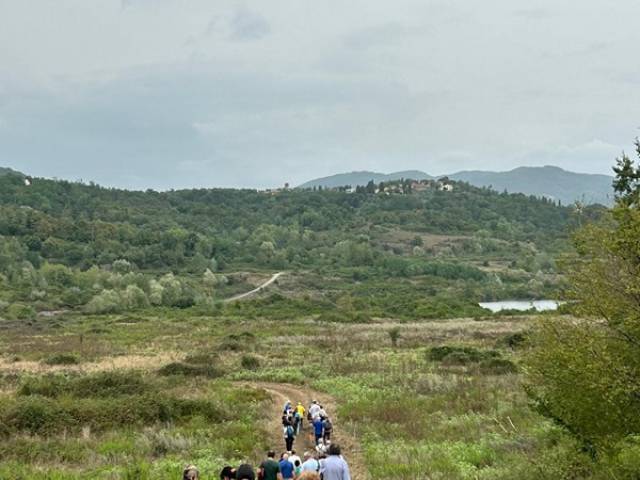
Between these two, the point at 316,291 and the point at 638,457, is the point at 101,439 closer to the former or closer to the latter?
the point at 638,457

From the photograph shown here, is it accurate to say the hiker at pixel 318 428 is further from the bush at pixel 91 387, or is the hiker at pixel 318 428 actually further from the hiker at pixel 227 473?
the bush at pixel 91 387

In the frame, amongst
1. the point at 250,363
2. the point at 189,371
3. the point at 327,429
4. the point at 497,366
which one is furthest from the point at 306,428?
the point at 250,363

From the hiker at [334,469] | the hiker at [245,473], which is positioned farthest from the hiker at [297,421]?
the hiker at [245,473]

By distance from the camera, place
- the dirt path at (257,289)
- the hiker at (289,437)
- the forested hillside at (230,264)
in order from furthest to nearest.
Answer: the dirt path at (257,289) → the forested hillside at (230,264) → the hiker at (289,437)

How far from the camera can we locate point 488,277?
141 meters

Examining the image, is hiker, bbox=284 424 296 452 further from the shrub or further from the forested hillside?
the shrub

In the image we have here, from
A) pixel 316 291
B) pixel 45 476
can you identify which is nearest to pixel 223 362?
pixel 45 476

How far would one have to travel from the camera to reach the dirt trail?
17.8 m

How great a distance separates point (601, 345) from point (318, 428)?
10.4m

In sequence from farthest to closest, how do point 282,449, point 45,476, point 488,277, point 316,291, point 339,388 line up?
point 488,277 → point 316,291 → point 339,388 → point 282,449 → point 45,476

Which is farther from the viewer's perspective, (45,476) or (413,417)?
Answer: (413,417)

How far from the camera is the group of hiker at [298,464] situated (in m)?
10.5

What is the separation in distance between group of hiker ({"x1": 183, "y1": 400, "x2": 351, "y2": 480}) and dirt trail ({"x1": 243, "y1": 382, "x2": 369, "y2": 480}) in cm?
39

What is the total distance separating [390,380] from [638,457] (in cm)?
2065
